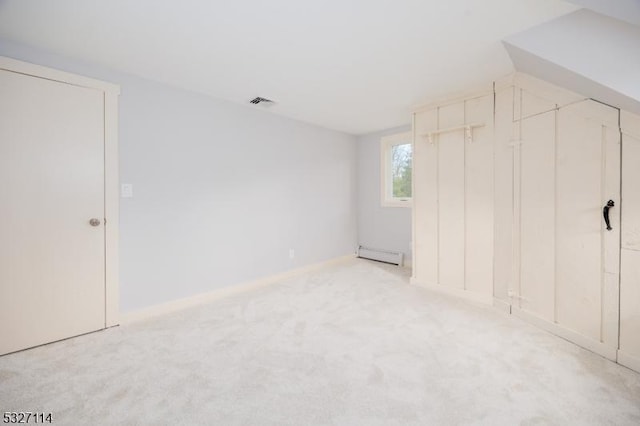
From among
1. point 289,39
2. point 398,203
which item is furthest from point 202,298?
point 398,203

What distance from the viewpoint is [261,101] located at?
322cm

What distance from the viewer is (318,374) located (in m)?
1.78

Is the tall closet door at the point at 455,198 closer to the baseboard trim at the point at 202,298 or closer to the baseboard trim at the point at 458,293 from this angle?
the baseboard trim at the point at 458,293

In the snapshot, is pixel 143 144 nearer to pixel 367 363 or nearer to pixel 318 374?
pixel 318 374

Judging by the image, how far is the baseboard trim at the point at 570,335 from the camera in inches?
75.7

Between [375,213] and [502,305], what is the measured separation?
2.43 meters

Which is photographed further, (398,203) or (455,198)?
(398,203)

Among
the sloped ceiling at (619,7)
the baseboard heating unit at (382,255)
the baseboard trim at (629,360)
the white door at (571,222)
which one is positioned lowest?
the baseboard trim at (629,360)

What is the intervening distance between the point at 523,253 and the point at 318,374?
2.08 m

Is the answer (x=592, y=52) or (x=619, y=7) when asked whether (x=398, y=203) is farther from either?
(x=619, y=7)

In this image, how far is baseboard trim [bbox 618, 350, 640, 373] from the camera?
5.82 ft

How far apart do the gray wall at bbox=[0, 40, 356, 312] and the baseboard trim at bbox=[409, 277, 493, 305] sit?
5.24 feet

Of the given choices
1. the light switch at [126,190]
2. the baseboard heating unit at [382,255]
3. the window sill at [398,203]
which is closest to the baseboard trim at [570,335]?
the baseboard heating unit at [382,255]

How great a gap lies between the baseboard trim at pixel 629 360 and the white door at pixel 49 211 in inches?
152
